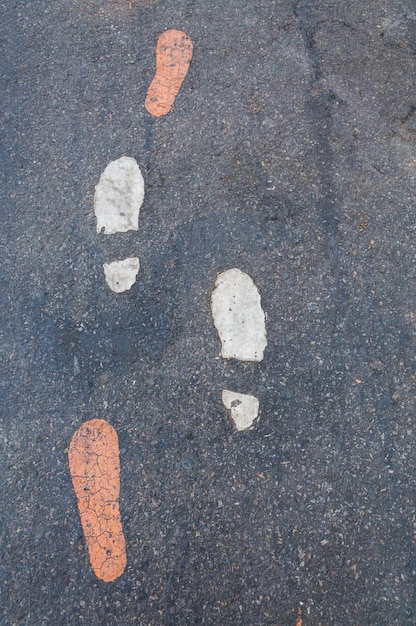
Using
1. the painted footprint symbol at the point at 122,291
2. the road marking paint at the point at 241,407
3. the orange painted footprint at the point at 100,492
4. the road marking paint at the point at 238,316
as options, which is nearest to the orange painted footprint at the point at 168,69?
the painted footprint symbol at the point at 122,291

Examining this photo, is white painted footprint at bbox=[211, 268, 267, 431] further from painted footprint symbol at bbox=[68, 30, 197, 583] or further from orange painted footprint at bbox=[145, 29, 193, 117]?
orange painted footprint at bbox=[145, 29, 193, 117]

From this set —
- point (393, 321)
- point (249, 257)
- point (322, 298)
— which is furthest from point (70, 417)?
point (393, 321)

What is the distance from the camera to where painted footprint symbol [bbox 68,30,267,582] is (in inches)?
81.7

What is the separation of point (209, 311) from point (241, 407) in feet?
1.49

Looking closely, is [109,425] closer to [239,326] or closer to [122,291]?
[122,291]

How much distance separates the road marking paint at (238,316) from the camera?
2.25 m

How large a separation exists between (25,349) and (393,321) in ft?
5.50

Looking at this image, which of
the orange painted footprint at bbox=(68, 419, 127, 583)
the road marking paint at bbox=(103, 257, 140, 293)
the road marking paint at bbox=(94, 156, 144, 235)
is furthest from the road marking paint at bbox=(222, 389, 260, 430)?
the road marking paint at bbox=(94, 156, 144, 235)

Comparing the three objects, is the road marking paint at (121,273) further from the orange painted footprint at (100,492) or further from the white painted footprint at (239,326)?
the orange painted footprint at (100,492)

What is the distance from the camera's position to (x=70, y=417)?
2.22 metres

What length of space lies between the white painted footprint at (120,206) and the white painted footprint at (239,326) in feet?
1.41

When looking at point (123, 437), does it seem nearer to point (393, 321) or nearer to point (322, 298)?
point (322, 298)

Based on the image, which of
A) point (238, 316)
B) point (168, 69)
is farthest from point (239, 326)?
point (168, 69)

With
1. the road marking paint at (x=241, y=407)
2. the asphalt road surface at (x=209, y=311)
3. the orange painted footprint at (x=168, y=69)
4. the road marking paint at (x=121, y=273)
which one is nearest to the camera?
the asphalt road surface at (x=209, y=311)
